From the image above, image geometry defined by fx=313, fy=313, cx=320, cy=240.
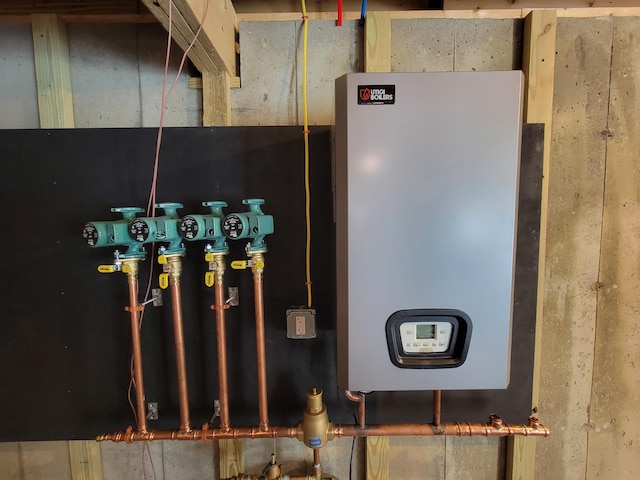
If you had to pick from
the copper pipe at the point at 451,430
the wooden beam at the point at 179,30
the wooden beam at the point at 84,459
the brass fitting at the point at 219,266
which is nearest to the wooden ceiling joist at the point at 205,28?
the wooden beam at the point at 179,30

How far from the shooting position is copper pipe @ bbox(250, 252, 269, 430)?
0.84m

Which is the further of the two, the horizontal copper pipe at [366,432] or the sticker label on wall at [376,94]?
the horizontal copper pipe at [366,432]

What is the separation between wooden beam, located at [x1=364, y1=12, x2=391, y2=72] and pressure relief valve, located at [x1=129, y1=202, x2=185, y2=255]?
70 centimetres

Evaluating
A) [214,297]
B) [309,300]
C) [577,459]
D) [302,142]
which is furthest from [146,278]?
[577,459]

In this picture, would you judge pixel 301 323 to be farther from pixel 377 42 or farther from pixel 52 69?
pixel 52 69

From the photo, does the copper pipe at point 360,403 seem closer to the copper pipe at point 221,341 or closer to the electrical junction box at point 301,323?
the electrical junction box at point 301,323

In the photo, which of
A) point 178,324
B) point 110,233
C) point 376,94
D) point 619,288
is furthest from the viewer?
point 619,288

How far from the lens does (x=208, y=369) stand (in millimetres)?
949

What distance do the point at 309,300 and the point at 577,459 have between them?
1059 mm

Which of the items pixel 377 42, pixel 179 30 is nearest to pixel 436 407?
pixel 377 42

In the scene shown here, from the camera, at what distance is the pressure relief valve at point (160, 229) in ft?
2.48

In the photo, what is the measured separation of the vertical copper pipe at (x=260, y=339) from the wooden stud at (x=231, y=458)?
20 centimetres

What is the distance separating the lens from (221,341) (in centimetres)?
87

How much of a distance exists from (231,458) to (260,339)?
0.47 m
